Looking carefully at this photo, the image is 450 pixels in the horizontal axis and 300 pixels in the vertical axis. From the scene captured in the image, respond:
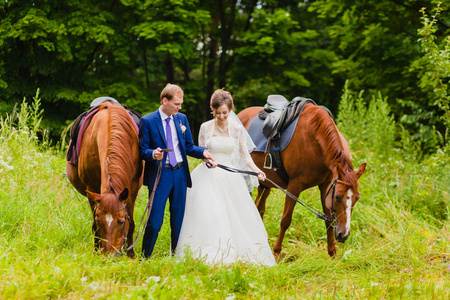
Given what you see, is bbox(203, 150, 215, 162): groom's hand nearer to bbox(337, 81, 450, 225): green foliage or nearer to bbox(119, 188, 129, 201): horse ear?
bbox(119, 188, 129, 201): horse ear

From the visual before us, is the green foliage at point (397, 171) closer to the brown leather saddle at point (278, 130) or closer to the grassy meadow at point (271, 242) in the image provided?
the grassy meadow at point (271, 242)

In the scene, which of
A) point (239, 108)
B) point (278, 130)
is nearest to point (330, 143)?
point (278, 130)

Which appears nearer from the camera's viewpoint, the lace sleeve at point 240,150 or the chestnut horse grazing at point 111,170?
the chestnut horse grazing at point 111,170

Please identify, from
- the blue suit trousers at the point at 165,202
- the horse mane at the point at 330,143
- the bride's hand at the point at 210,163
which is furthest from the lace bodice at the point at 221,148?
the horse mane at the point at 330,143

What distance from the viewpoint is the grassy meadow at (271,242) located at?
3.27m

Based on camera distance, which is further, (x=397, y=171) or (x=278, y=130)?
(x=397, y=171)

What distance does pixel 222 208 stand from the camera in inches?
175

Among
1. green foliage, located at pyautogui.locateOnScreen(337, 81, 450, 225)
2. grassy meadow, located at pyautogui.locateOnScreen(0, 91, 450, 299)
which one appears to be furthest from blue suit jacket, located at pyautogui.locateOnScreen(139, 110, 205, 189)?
green foliage, located at pyautogui.locateOnScreen(337, 81, 450, 225)

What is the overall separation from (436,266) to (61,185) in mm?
5147

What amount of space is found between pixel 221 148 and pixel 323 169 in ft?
4.29

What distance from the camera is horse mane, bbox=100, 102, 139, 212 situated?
3.45 metres

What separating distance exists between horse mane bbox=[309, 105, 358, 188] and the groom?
1440 mm

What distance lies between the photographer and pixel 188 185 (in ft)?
14.5

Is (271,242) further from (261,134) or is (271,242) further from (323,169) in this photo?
(261,134)
